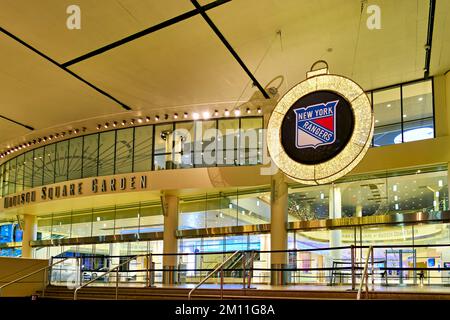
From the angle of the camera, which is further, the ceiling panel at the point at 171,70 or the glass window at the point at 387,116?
the glass window at the point at 387,116

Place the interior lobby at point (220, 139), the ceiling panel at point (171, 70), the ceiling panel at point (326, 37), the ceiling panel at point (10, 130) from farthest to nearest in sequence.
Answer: the ceiling panel at point (10, 130), the ceiling panel at point (171, 70), the interior lobby at point (220, 139), the ceiling panel at point (326, 37)

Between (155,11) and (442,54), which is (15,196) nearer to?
(155,11)

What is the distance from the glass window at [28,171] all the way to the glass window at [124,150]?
5.14 m

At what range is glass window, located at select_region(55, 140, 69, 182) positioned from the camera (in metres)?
19.3

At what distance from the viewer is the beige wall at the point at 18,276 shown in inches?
573

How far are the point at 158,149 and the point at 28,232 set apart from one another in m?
8.31

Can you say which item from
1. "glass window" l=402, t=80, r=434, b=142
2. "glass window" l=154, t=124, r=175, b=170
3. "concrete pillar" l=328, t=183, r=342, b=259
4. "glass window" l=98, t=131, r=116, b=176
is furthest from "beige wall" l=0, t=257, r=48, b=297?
"glass window" l=402, t=80, r=434, b=142

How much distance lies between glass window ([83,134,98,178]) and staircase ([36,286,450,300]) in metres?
6.18

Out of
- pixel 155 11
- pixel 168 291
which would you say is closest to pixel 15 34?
pixel 155 11

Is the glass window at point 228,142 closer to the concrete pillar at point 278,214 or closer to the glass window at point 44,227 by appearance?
the concrete pillar at point 278,214

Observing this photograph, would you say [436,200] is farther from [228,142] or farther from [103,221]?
[103,221]

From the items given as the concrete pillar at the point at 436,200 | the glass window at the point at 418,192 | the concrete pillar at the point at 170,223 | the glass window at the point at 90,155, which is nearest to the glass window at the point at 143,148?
the concrete pillar at the point at 170,223

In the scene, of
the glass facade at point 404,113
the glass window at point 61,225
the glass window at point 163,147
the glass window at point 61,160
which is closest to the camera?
the glass facade at point 404,113

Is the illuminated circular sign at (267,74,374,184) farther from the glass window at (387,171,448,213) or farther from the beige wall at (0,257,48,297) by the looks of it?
the beige wall at (0,257,48,297)
